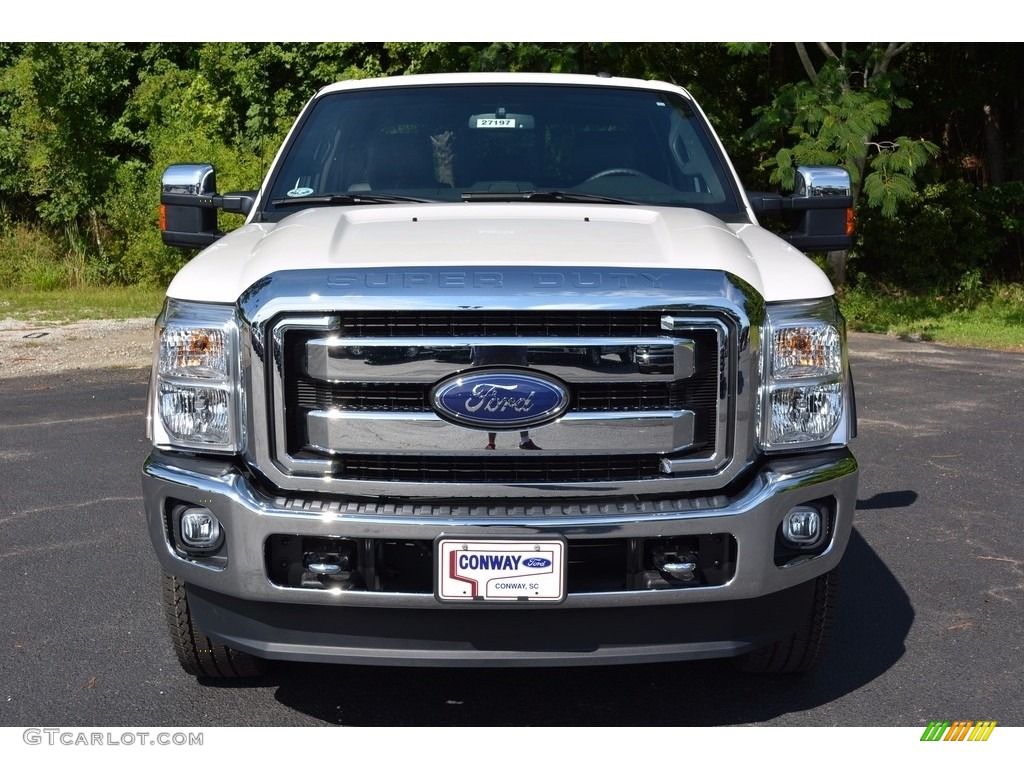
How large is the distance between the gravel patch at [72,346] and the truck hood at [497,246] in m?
7.02

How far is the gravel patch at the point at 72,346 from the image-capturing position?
1079 cm

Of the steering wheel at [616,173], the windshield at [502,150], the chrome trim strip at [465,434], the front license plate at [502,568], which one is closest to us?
the front license plate at [502,568]

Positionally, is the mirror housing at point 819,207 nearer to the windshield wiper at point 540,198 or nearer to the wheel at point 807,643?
the windshield wiper at point 540,198

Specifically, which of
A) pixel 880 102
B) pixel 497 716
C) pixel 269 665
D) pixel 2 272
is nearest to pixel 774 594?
pixel 497 716

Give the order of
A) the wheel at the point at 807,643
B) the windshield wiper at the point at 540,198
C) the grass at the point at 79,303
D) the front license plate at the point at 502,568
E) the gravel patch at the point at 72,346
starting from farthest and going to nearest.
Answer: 1. the grass at the point at 79,303
2. the gravel patch at the point at 72,346
3. the windshield wiper at the point at 540,198
4. the wheel at the point at 807,643
5. the front license plate at the point at 502,568

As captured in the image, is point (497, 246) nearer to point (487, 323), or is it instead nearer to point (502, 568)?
point (487, 323)

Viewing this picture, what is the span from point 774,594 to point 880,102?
10601mm

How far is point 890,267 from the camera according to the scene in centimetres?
1794

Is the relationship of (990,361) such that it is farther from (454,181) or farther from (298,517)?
(298,517)

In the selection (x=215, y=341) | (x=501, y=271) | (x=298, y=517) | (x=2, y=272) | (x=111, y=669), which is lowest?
(x=2, y=272)

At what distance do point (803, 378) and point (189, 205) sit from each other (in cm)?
247

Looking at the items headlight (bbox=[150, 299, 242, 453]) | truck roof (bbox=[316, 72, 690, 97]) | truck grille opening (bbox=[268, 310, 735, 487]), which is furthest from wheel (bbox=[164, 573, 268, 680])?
truck roof (bbox=[316, 72, 690, 97])
